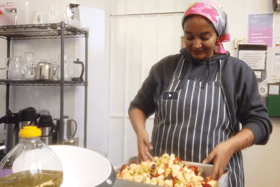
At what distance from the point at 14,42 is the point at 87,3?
85 centimetres

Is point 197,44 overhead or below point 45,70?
overhead

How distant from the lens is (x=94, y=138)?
9.58 feet

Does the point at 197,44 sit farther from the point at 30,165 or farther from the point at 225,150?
the point at 30,165

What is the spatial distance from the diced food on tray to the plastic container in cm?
37

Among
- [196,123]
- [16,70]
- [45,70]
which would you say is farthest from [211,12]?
[16,70]

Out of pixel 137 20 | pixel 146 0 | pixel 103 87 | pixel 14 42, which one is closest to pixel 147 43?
pixel 137 20

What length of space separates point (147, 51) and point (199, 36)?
5.68 feet

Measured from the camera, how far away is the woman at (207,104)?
3.75ft

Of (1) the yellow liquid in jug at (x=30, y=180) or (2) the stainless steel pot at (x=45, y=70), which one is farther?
(2) the stainless steel pot at (x=45, y=70)

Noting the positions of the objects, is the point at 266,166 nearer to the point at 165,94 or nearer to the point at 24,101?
the point at 165,94

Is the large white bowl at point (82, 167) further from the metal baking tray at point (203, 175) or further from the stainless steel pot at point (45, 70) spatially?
the stainless steel pot at point (45, 70)

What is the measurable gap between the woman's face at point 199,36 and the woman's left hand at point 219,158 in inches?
16.3

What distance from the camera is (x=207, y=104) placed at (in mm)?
1188

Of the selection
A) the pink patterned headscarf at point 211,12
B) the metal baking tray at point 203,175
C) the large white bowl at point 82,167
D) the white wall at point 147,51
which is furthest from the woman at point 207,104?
the white wall at point 147,51
